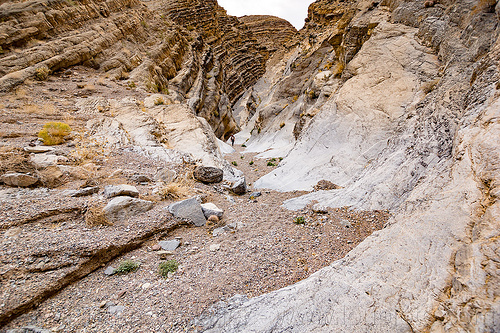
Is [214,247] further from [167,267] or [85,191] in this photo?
[85,191]

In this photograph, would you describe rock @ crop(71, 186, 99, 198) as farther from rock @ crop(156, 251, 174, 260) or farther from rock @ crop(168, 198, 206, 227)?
rock @ crop(156, 251, 174, 260)

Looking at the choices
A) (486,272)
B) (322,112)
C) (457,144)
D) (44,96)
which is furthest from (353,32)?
(44,96)

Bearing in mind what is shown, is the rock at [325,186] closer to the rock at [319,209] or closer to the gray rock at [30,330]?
the rock at [319,209]

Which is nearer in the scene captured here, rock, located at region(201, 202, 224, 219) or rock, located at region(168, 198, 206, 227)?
rock, located at region(168, 198, 206, 227)

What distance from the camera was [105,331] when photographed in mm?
2967

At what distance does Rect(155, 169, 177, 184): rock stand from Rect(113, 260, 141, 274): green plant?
10.9 ft

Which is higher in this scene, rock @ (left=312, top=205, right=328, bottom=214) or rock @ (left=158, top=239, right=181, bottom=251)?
rock @ (left=312, top=205, right=328, bottom=214)

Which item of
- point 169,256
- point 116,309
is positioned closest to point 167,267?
point 169,256

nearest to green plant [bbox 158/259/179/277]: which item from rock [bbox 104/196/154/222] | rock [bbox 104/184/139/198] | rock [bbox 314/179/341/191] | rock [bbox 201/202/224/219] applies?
rock [bbox 104/196/154/222]

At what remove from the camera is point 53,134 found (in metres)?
7.84

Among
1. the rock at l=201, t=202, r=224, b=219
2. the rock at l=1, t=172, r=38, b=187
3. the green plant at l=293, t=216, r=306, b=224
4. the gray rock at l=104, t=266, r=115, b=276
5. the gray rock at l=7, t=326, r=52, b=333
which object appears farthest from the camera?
the rock at l=201, t=202, r=224, b=219

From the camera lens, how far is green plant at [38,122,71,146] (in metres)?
7.61

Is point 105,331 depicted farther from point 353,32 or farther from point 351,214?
point 353,32

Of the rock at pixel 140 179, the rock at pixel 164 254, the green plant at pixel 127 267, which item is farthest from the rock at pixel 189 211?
the rock at pixel 140 179
